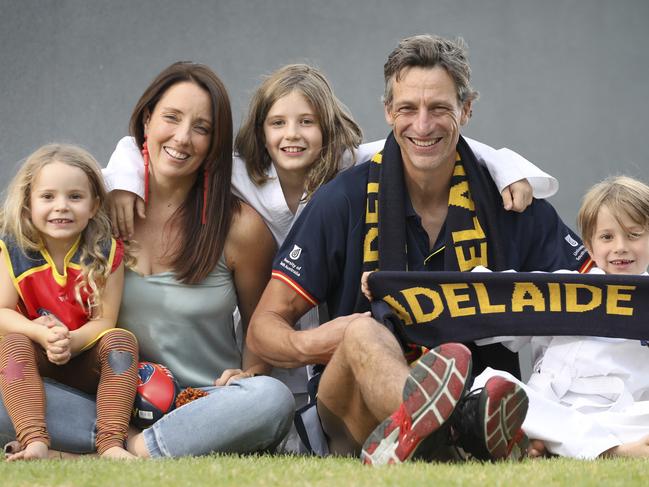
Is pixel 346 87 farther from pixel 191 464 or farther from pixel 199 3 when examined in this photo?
pixel 191 464

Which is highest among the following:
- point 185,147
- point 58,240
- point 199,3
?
point 199,3

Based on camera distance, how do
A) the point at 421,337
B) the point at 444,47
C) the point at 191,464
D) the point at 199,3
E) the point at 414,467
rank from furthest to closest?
the point at 199,3 → the point at 444,47 → the point at 421,337 → the point at 191,464 → the point at 414,467

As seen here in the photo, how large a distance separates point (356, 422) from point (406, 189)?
0.94 m

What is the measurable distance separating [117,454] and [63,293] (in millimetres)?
582

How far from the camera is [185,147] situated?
407 centimetres

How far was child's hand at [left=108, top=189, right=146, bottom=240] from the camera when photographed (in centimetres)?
407

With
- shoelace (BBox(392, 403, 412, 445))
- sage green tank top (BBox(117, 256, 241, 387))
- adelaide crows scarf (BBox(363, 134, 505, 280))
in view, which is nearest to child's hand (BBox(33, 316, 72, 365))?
sage green tank top (BBox(117, 256, 241, 387))

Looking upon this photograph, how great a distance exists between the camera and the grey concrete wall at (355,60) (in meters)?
6.19

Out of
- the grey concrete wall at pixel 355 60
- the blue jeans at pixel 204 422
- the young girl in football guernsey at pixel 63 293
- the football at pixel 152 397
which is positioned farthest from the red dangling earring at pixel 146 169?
the grey concrete wall at pixel 355 60

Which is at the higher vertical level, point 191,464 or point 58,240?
point 58,240

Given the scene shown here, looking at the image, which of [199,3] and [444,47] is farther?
[199,3]

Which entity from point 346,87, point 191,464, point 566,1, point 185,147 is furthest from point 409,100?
point 566,1

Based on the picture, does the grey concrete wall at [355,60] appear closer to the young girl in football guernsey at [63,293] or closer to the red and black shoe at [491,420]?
the young girl in football guernsey at [63,293]

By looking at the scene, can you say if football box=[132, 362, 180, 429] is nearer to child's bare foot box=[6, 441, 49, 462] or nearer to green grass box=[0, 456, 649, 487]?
child's bare foot box=[6, 441, 49, 462]
